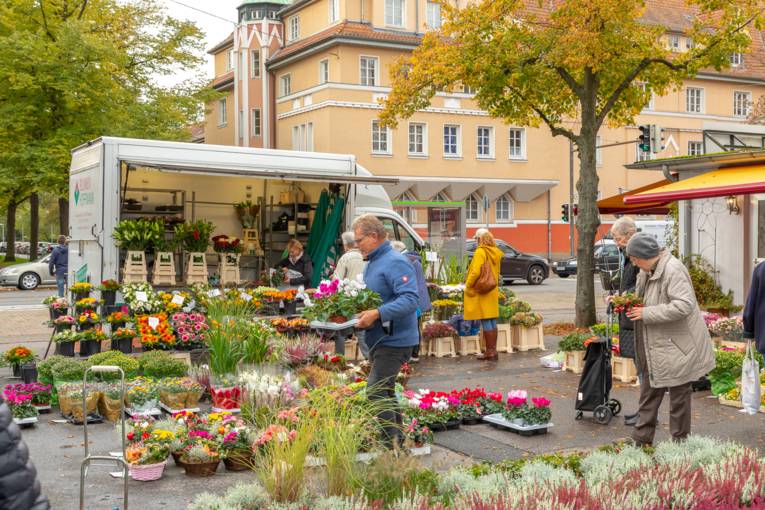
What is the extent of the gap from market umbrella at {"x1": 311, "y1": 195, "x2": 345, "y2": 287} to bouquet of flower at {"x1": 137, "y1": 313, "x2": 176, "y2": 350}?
5082 millimetres

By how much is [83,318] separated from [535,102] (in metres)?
10.4

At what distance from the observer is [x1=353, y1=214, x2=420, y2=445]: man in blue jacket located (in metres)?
6.40

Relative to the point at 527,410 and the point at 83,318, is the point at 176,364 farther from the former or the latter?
the point at 527,410

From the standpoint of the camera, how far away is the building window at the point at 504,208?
44.9 metres

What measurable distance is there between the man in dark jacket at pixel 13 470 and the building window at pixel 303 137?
3921 cm

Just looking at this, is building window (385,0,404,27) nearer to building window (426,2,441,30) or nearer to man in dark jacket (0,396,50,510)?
building window (426,2,441,30)

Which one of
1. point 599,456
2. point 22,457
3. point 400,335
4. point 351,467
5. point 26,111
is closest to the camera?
point 22,457

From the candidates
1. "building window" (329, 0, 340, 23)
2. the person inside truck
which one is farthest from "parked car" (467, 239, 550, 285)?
the person inside truck

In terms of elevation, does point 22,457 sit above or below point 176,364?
above

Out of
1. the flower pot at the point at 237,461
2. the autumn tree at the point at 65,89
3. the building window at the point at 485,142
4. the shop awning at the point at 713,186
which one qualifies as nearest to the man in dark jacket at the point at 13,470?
the flower pot at the point at 237,461

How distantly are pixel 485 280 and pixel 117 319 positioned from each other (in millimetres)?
5120

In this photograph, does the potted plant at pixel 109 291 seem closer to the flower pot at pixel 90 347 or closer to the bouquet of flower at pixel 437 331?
the flower pot at pixel 90 347

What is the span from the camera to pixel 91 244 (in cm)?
1355

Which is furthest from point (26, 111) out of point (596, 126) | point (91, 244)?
point (596, 126)
